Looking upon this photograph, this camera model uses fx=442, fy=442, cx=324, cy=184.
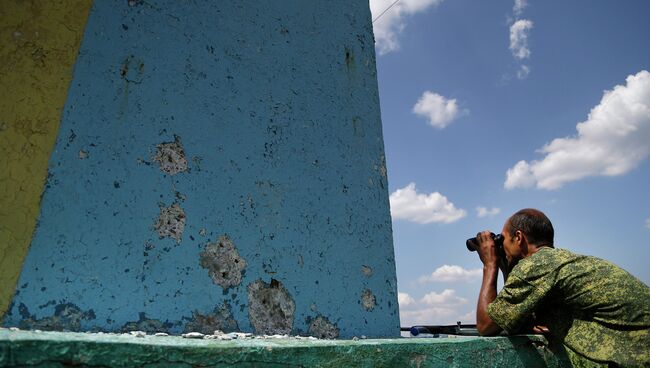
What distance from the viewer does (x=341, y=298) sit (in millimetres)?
2312

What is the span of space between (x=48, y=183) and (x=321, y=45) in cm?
170

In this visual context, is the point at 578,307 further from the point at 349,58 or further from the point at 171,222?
the point at 349,58

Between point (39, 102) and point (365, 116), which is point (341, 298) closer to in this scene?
point (365, 116)

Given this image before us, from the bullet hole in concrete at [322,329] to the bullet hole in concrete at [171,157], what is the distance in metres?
0.98

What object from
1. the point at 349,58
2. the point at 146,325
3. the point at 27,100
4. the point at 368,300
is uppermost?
the point at 349,58

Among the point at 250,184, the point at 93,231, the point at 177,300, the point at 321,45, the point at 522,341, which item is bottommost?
the point at 522,341

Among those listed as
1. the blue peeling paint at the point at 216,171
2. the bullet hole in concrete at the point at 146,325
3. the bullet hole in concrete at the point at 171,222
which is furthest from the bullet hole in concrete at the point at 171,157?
the bullet hole in concrete at the point at 146,325

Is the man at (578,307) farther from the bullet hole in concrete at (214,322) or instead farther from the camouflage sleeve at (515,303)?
the bullet hole in concrete at (214,322)


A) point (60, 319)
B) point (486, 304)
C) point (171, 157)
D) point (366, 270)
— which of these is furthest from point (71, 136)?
point (486, 304)

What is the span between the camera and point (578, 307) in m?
1.84

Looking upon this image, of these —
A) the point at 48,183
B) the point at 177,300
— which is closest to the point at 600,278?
the point at 177,300

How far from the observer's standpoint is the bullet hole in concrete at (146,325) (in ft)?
5.55

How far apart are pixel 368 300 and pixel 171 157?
1273 millimetres

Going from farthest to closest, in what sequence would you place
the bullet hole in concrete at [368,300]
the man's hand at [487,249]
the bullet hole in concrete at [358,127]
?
the bullet hole in concrete at [358,127] → the bullet hole in concrete at [368,300] → the man's hand at [487,249]
